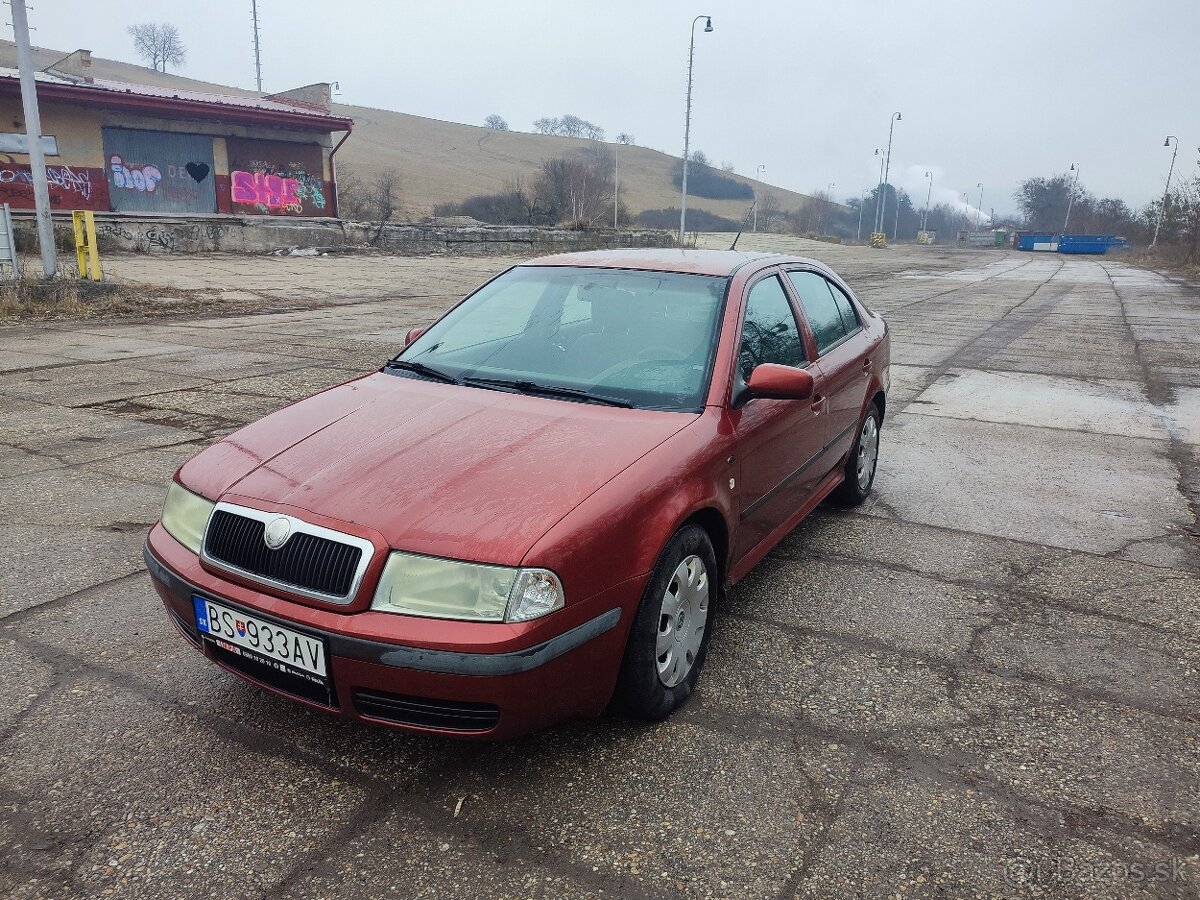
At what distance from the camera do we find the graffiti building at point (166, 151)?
2434 cm

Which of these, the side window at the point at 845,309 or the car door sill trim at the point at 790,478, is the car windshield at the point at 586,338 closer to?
the car door sill trim at the point at 790,478

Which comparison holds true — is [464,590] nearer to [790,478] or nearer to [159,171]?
[790,478]

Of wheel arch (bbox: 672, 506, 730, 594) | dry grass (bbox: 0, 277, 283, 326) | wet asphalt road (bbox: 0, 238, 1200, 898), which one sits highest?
wheel arch (bbox: 672, 506, 730, 594)

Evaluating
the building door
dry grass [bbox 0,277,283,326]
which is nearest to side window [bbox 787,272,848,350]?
dry grass [bbox 0,277,283,326]

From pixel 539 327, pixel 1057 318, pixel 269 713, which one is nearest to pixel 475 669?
pixel 269 713

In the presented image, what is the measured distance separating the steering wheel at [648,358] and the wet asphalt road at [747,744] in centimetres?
114

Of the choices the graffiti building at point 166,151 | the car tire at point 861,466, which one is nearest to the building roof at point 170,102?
the graffiti building at point 166,151

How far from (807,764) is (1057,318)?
16724mm

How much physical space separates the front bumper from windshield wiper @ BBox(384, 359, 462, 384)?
1.27 meters

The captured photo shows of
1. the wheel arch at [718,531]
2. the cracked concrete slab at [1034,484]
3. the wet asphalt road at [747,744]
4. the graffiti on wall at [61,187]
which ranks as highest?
the graffiti on wall at [61,187]

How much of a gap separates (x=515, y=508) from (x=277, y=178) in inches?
1192

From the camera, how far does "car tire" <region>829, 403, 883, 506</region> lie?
505 cm

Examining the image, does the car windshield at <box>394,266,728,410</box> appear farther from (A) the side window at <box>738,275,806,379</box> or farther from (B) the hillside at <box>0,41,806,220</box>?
(B) the hillside at <box>0,41,806,220</box>

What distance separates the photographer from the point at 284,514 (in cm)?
254
